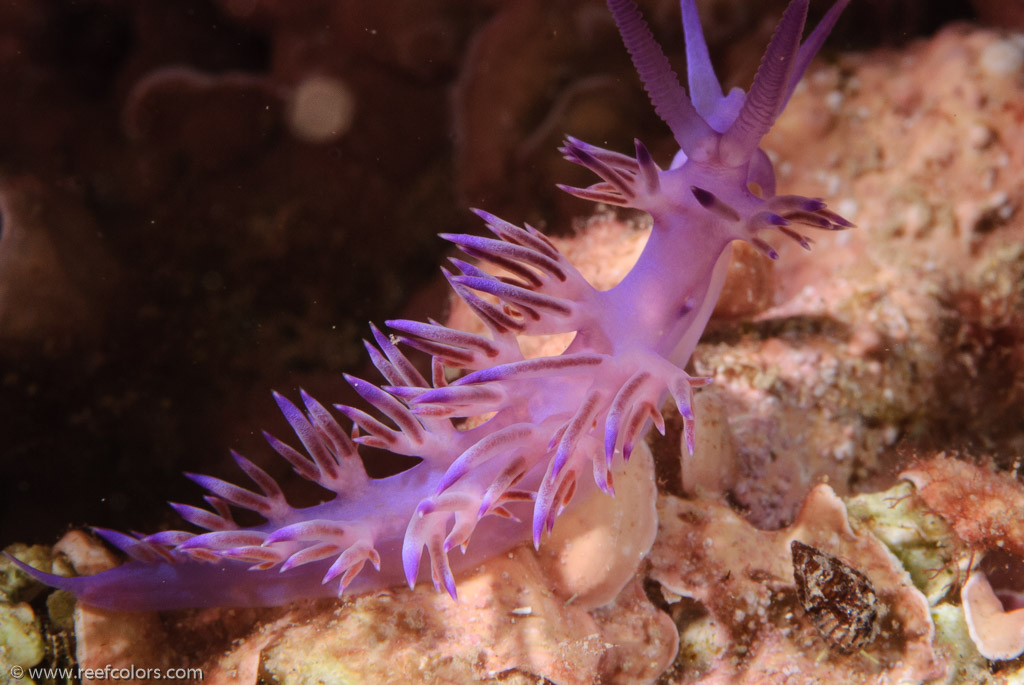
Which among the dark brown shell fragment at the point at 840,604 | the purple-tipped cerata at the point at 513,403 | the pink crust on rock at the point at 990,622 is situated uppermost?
the purple-tipped cerata at the point at 513,403

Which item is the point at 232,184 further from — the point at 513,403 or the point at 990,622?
the point at 990,622

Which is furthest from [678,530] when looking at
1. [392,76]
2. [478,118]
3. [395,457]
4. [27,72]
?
[27,72]

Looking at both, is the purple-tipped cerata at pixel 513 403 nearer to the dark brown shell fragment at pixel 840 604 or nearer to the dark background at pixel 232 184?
the dark brown shell fragment at pixel 840 604

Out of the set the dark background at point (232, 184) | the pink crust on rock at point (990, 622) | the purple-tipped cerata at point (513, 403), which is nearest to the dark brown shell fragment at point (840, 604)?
the pink crust on rock at point (990, 622)

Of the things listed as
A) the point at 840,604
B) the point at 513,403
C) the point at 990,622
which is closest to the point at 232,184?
the point at 513,403

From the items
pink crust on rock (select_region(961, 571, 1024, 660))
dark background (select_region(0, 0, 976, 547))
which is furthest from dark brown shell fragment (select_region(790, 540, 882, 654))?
dark background (select_region(0, 0, 976, 547))
